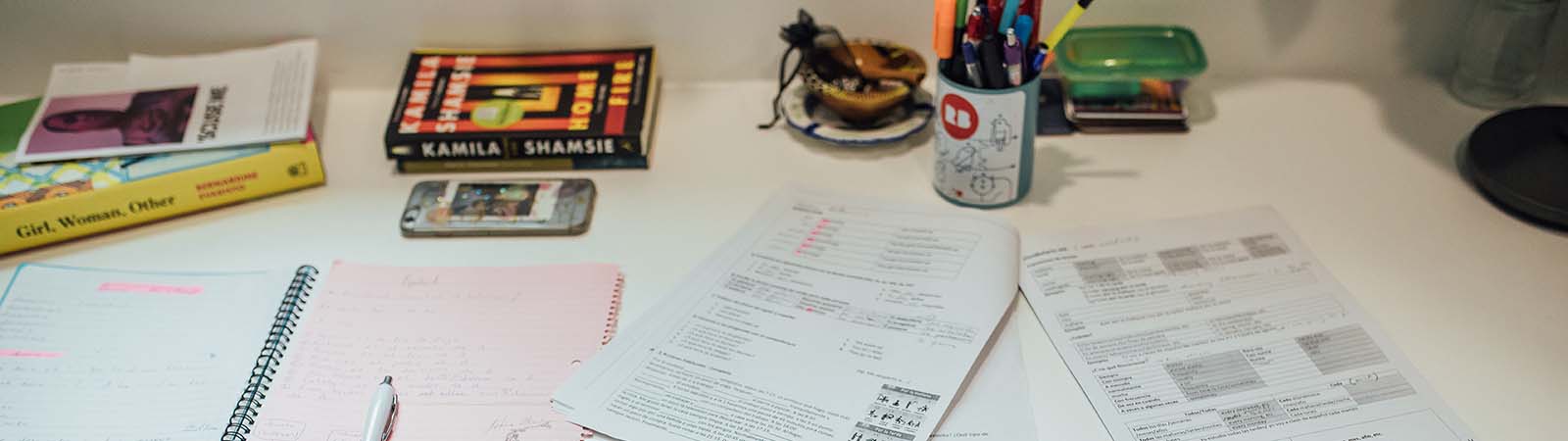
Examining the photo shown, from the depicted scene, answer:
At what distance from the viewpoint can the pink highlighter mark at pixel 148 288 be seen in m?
0.95

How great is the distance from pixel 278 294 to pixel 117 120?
0.28 meters

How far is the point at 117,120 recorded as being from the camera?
1080 millimetres

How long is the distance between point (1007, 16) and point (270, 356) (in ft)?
1.88

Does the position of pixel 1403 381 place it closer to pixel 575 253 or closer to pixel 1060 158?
pixel 1060 158

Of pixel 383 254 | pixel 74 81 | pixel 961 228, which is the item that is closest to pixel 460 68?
pixel 383 254

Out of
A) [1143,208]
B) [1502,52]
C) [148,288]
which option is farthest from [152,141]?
Answer: [1502,52]

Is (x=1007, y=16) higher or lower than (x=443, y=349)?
higher

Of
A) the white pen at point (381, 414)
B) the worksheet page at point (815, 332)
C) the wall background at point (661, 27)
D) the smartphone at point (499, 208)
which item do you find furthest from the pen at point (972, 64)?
the white pen at point (381, 414)

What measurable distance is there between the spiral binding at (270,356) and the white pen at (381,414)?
0.26ft

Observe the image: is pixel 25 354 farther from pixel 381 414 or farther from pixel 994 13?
pixel 994 13

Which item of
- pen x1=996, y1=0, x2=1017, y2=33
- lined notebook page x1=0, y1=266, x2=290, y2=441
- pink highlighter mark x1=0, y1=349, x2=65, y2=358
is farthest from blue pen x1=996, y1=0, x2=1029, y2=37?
pink highlighter mark x1=0, y1=349, x2=65, y2=358

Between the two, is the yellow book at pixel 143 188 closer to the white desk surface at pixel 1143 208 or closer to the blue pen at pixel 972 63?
the white desk surface at pixel 1143 208

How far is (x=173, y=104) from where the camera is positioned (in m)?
1.10

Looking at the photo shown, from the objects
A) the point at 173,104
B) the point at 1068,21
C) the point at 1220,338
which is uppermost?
the point at 173,104
